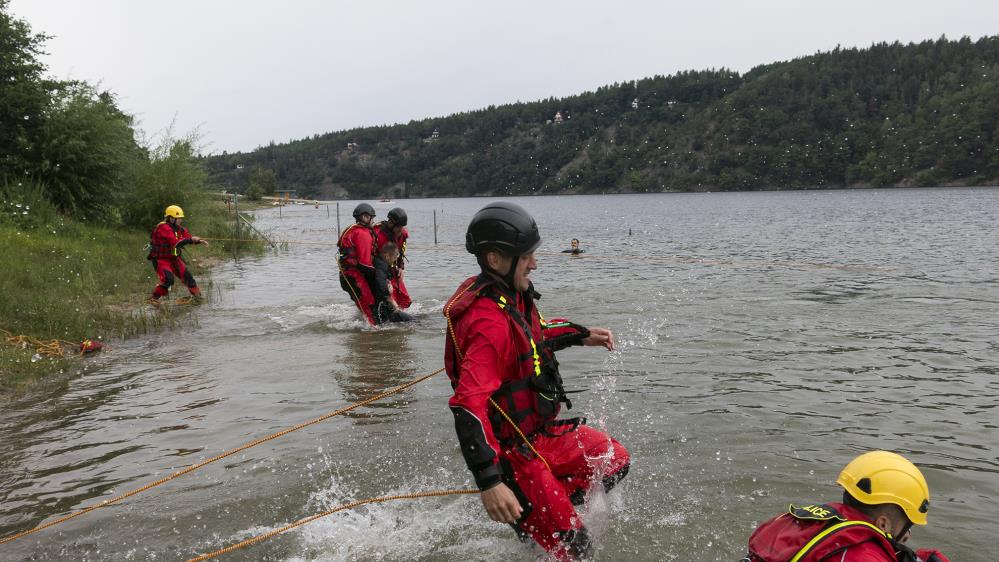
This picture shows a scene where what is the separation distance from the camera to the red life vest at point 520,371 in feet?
12.3

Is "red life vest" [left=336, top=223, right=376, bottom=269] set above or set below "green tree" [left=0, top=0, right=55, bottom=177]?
below

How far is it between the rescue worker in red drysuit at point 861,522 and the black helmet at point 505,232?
6.04ft

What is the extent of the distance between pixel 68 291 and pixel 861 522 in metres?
14.6

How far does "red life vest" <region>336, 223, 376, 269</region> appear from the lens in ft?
42.3

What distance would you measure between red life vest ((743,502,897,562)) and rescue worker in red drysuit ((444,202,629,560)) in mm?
1070

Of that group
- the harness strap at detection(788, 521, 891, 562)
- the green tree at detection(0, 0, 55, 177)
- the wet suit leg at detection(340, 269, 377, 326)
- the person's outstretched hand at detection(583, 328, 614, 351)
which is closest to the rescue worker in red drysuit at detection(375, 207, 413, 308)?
the wet suit leg at detection(340, 269, 377, 326)

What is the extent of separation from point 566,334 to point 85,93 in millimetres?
22750

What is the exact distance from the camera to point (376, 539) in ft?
17.3

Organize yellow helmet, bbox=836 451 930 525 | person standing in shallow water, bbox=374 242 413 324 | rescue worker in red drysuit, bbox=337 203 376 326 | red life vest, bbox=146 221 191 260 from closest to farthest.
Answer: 1. yellow helmet, bbox=836 451 930 525
2. rescue worker in red drysuit, bbox=337 203 376 326
3. person standing in shallow water, bbox=374 242 413 324
4. red life vest, bbox=146 221 191 260

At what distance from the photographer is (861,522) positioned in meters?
2.93

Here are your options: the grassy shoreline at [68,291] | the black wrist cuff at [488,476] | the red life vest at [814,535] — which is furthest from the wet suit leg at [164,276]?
the red life vest at [814,535]

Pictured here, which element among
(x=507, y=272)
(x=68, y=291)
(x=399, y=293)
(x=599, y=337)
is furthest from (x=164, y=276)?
(x=507, y=272)

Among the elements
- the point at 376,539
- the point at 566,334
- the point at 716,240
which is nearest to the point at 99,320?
the point at 376,539

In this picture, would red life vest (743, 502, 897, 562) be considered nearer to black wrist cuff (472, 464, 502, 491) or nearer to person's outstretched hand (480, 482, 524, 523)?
person's outstretched hand (480, 482, 524, 523)
